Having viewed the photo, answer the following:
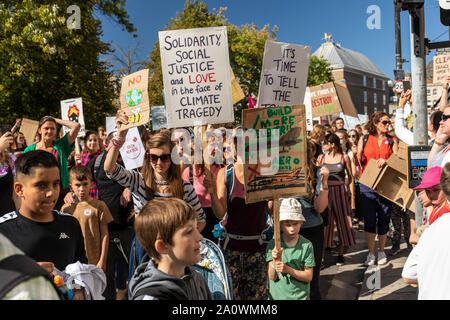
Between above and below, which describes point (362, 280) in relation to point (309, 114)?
below

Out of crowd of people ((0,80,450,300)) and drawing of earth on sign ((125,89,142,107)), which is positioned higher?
drawing of earth on sign ((125,89,142,107))

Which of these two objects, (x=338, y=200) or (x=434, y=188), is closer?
(x=434, y=188)

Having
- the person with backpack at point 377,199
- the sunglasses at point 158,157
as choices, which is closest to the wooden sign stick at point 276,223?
the sunglasses at point 158,157

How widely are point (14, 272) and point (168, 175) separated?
2.72 m

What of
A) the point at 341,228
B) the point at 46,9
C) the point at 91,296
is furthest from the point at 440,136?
the point at 46,9

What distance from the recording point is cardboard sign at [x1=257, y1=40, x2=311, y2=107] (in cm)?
476

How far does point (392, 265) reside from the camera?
614 cm

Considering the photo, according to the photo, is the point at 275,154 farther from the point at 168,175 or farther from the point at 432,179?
the point at 432,179

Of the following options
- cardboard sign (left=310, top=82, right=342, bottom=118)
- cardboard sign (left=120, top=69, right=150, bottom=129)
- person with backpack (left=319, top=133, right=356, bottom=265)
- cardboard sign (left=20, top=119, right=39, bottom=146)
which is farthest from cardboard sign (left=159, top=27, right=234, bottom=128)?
cardboard sign (left=310, top=82, right=342, bottom=118)

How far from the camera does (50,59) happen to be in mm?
16359

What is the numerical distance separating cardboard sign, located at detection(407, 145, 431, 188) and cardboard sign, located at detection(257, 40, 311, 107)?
4.22 ft

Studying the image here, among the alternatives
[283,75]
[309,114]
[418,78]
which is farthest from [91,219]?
[309,114]

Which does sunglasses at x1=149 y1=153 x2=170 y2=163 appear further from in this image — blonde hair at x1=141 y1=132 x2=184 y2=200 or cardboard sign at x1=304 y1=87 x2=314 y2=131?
cardboard sign at x1=304 y1=87 x2=314 y2=131

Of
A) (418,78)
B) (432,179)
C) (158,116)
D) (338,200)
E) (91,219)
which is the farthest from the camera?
(158,116)
